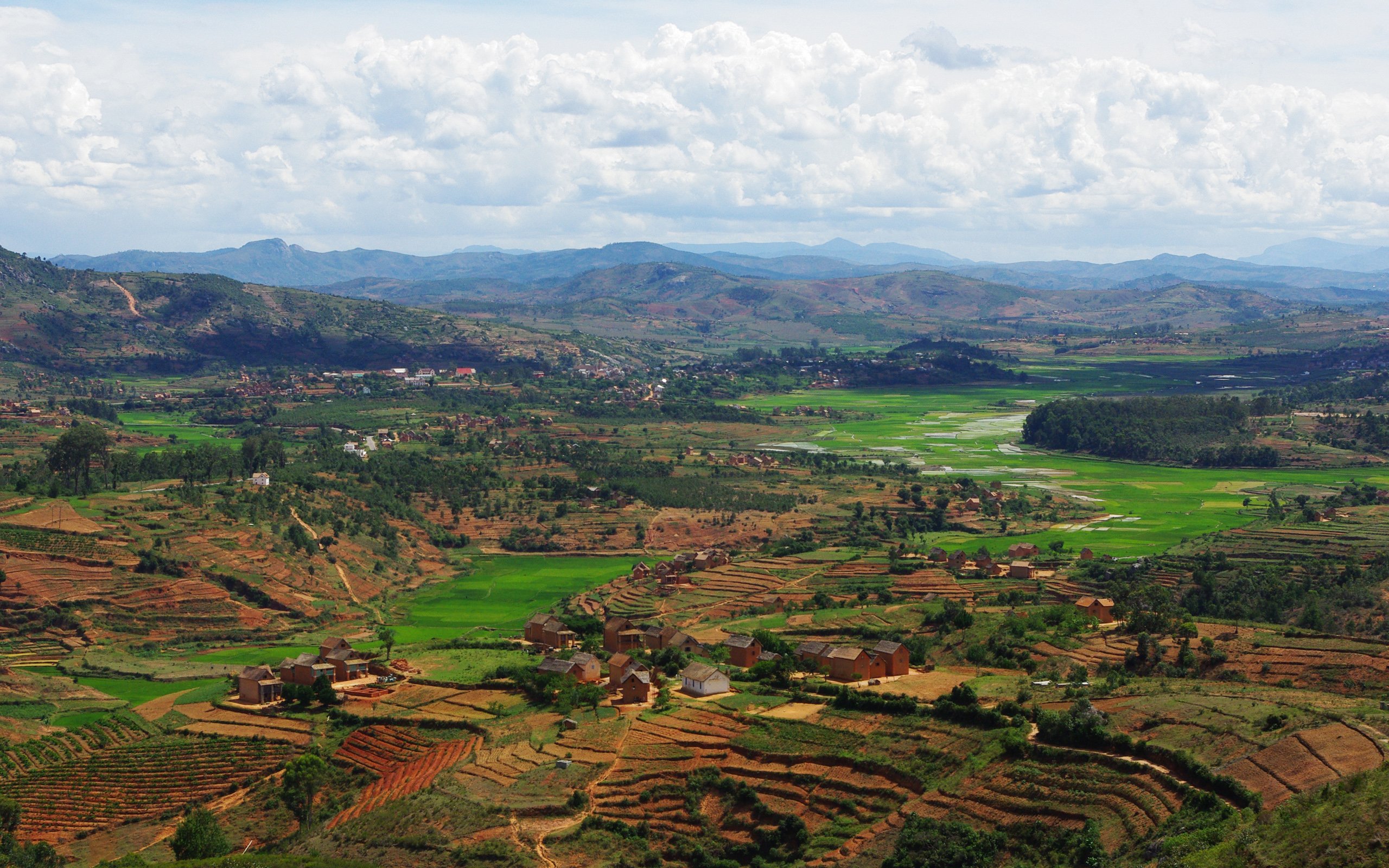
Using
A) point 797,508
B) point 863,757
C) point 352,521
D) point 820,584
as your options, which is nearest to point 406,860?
point 863,757

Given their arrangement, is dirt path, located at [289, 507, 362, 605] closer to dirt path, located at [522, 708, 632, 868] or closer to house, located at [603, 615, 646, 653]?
house, located at [603, 615, 646, 653]

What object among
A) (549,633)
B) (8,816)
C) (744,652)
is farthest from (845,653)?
(8,816)

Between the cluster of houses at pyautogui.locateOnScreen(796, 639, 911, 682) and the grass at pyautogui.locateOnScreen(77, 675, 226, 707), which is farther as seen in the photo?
the grass at pyautogui.locateOnScreen(77, 675, 226, 707)

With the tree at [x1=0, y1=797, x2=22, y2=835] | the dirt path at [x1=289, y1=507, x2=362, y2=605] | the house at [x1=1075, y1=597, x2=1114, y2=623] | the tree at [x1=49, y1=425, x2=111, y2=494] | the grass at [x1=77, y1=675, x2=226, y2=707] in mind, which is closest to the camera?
the tree at [x1=0, y1=797, x2=22, y2=835]

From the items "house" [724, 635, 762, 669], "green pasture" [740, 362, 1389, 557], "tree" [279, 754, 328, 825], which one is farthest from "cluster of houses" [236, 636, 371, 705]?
"green pasture" [740, 362, 1389, 557]

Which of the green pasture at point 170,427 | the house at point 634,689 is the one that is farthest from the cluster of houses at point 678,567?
the green pasture at point 170,427

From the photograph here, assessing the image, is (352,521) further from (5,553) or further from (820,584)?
(820,584)

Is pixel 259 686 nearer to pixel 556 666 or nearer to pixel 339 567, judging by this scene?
pixel 556 666
